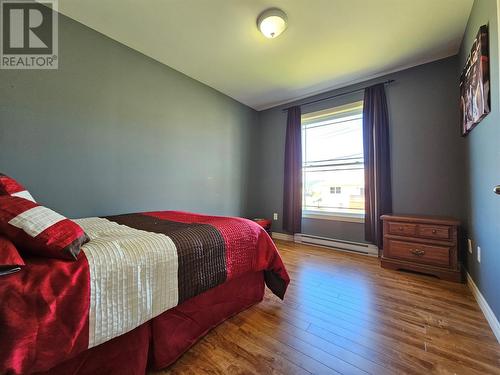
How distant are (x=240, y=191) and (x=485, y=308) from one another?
3032 mm

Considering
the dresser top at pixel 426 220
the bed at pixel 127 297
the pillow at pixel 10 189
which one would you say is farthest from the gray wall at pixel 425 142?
the pillow at pixel 10 189

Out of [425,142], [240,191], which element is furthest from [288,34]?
[240,191]

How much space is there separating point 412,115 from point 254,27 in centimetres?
220

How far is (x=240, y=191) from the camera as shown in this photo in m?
3.74

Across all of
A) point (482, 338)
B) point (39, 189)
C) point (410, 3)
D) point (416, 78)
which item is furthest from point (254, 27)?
point (482, 338)

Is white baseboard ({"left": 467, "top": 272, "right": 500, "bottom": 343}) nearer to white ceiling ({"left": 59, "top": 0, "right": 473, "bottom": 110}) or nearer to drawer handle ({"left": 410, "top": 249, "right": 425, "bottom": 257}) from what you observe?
drawer handle ({"left": 410, "top": 249, "right": 425, "bottom": 257})

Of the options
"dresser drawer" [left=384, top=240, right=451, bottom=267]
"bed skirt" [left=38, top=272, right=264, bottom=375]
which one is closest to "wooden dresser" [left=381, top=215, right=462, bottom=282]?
"dresser drawer" [left=384, top=240, right=451, bottom=267]

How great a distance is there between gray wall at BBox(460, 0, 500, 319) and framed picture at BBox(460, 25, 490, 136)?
62 millimetres

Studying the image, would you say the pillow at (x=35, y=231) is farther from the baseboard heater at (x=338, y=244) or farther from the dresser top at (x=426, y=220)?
the baseboard heater at (x=338, y=244)

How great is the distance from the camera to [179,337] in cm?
117

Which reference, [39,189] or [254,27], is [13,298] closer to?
[39,189]

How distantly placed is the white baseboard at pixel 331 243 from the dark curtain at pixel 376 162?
6.2 inches

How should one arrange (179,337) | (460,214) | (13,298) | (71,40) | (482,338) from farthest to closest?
(460,214)
(71,40)
(482,338)
(179,337)
(13,298)

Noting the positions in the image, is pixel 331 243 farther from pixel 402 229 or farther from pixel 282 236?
pixel 402 229
